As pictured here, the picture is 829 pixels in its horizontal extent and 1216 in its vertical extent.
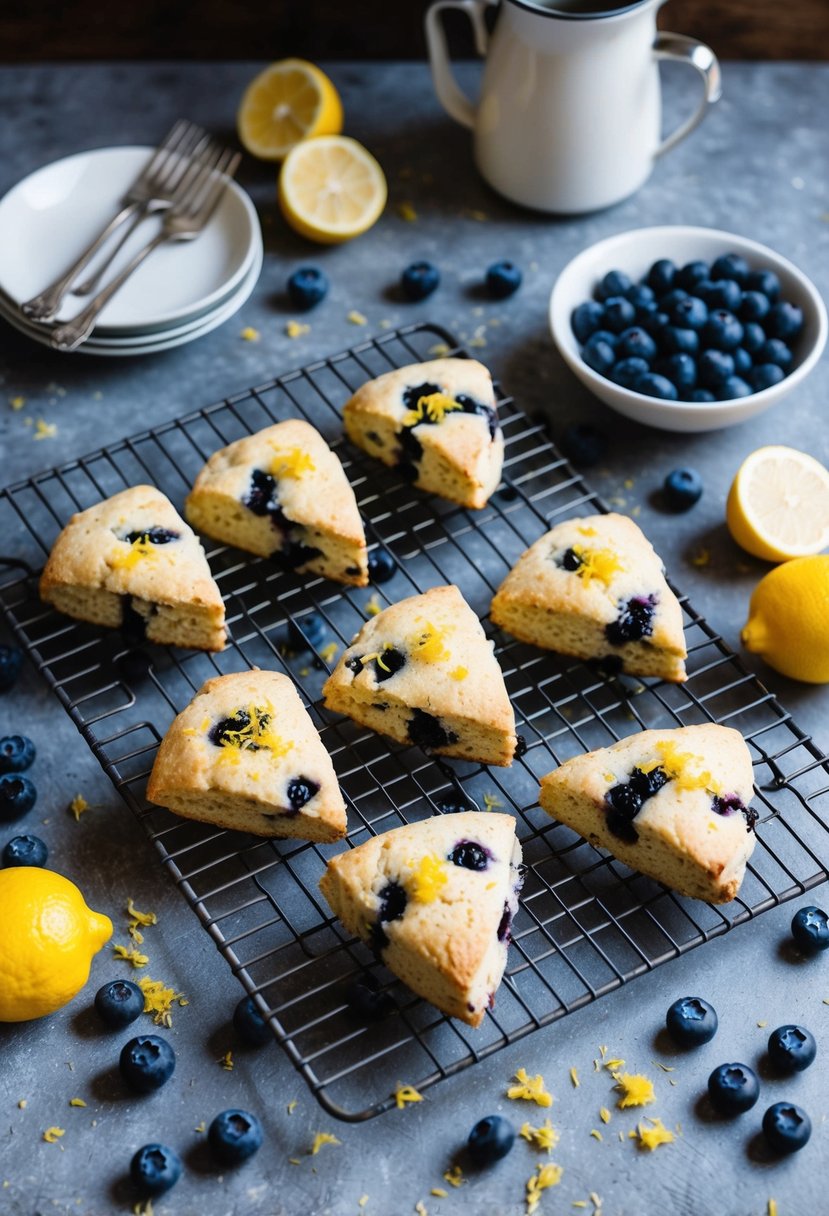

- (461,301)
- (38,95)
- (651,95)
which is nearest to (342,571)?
(461,301)

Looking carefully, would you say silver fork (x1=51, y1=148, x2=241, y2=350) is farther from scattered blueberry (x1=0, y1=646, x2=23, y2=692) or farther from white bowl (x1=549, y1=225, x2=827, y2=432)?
white bowl (x1=549, y1=225, x2=827, y2=432)

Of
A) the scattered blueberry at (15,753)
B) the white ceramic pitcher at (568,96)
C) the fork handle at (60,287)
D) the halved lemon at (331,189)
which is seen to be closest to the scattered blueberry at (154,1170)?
the scattered blueberry at (15,753)

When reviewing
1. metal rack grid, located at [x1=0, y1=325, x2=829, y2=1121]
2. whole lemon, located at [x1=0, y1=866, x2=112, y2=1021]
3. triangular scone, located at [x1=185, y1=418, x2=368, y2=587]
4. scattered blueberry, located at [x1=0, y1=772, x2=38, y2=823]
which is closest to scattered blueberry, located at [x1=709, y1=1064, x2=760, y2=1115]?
metal rack grid, located at [x1=0, y1=325, x2=829, y2=1121]

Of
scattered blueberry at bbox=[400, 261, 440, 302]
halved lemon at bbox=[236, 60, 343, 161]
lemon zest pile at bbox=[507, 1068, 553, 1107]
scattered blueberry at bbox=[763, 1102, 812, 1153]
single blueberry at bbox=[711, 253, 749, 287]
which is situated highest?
halved lemon at bbox=[236, 60, 343, 161]

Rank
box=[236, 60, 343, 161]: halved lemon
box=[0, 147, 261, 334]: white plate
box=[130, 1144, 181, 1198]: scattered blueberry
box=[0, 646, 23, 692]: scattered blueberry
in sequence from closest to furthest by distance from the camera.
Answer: box=[130, 1144, 181, 1198]: scattered blueberry < box=[0, 646, 23, 692]: scattered blueberry < box=[0, 147, 261, 334]: white plate < box=[236, 60, 343, 161]: halved lemon

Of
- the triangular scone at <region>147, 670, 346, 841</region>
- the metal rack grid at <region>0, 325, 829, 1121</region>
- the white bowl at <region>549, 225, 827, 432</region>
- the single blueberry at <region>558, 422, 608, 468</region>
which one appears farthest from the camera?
the single blueberry at <region>558, 422, 608, 468</region>

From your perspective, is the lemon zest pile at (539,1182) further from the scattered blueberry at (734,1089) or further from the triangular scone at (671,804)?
the triangular scone at (671,804)

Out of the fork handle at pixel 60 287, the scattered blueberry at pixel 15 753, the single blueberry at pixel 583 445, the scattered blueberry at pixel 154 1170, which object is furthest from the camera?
the fork handle at pixel 60 287
